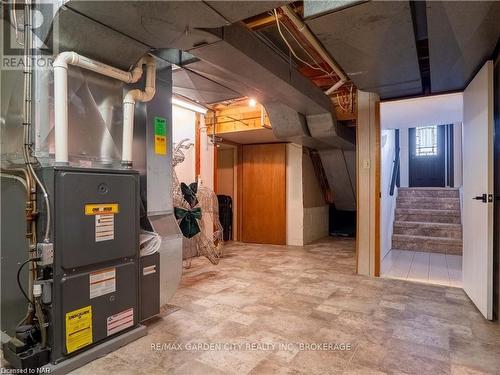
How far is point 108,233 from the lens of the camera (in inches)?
72.8

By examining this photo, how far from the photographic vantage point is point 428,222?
559 centimetres

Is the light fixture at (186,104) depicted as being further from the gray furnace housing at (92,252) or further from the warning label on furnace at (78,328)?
the warning label on furnace at (78,328)

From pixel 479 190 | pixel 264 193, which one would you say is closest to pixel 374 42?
pixel 479 190

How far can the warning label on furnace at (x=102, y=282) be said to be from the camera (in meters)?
1.77

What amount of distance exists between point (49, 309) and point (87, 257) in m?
0.33

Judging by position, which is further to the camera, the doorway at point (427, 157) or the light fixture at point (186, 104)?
the doorway at point (427, 157)

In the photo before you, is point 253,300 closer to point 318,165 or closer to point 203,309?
point 203,309

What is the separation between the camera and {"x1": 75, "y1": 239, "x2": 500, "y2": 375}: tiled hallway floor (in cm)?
172

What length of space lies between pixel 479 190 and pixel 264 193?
379 centimetres

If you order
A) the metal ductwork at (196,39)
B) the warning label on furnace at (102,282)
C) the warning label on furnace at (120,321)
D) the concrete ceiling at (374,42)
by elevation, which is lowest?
the warning label on furnace at (120,321)

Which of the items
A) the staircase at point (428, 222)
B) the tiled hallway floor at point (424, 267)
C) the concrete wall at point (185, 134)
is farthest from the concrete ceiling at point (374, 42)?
the staircase at point (428, 222)

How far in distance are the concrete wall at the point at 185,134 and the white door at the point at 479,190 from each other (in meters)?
3.41

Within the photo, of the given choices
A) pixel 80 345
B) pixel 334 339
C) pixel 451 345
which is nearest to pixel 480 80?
pixel 451 345

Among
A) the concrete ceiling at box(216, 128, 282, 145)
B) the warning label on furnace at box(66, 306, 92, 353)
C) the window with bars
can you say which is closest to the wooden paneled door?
the concrete ceiling at box(216, 128, 282, 145)
